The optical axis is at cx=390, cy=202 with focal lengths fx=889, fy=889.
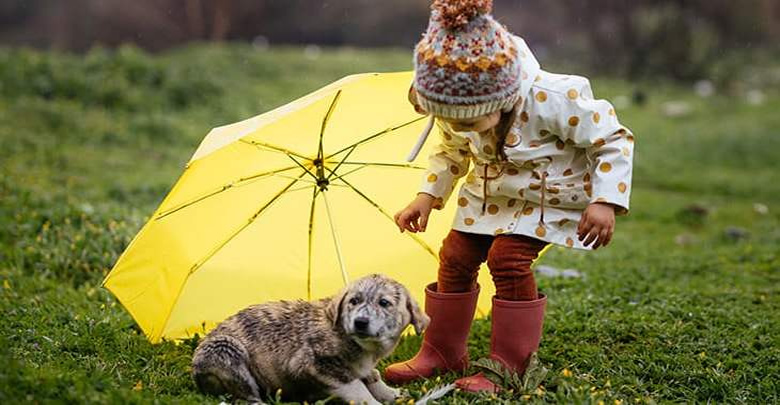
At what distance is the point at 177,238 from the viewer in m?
4.15

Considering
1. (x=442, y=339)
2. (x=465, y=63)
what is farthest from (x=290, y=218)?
(x=465, y=63)

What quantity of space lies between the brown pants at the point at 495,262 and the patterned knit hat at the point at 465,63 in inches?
26.9

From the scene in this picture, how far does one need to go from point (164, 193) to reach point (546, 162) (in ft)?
17.1

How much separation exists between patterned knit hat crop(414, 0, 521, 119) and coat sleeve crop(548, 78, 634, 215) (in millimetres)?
356

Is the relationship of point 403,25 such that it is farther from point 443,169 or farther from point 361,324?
point 361,324

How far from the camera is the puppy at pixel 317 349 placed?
3520 mm

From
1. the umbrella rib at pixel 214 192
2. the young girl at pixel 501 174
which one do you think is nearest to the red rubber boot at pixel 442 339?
the young girl at pixel 501 174

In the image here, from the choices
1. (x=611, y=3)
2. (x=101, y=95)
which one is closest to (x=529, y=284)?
(x=101, y=95)

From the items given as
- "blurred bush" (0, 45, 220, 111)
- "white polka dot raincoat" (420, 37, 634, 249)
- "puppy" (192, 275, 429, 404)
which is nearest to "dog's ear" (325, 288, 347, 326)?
"puppy" (192, 275, 429, 404)

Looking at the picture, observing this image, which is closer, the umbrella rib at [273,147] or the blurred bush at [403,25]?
the umbrella rib at [273,147]

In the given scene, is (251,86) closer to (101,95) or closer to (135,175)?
(101,95)

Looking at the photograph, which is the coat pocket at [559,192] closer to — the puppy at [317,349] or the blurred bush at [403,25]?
the puppy at [317,349]

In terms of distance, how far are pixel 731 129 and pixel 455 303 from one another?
32.2 ft

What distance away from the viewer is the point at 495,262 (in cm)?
380
